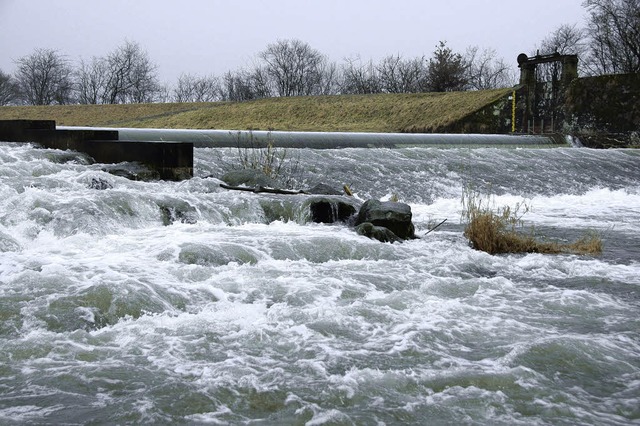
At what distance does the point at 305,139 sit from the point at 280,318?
44.2 feet

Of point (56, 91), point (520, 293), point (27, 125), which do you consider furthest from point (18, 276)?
point (56, 91)

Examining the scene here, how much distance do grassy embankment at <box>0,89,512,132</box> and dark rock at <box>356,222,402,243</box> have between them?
73.3 feet

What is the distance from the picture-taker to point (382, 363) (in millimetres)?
4695

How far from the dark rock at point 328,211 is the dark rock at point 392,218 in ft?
1.62

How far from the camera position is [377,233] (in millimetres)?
9070

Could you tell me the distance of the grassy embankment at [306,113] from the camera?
3344 cm

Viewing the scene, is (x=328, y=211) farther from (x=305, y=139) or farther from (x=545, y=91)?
(x=545, y=91)

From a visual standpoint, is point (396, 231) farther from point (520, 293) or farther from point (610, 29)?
point (610, 29)

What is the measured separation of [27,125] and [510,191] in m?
10.8

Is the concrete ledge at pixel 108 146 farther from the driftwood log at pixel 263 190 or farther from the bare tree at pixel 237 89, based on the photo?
the bare tree at pixel 237 89

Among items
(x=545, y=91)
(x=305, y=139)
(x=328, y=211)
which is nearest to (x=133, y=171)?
(x=328, y=211)

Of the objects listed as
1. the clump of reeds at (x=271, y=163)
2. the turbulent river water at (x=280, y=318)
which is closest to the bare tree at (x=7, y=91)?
the clump of reeds at (x=271, y=163)

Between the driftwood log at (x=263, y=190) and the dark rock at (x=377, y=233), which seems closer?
A: the dark rock at (x=377, y=233)

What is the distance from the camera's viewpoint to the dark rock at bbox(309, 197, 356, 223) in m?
10.2
